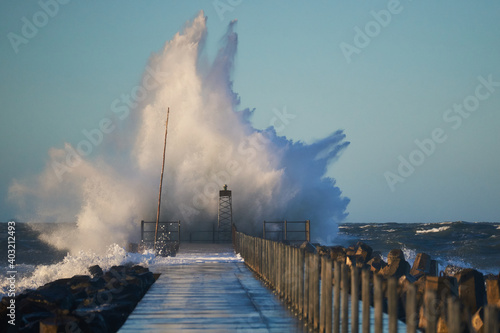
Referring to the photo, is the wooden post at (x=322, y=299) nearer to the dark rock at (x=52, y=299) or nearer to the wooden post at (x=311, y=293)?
the wooden post at (x=311, y=293)

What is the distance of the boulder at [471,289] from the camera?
10578 mm

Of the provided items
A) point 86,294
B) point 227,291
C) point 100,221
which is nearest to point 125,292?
point 86,294

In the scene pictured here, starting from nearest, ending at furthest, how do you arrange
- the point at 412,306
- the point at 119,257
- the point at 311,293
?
the point at 412,306 → the point at 311,293 → the point at 119,257

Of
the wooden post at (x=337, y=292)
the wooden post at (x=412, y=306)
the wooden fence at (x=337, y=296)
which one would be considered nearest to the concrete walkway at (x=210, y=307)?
the wooden fence at (x=337, y=296)

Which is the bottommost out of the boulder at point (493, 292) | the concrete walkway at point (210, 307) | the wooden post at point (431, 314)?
the concrete walkway at point (210, 307)

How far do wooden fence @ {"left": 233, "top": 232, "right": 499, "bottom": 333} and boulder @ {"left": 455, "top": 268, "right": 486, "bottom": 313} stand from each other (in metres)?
1.63

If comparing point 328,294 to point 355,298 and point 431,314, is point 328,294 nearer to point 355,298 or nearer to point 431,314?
point 355,298

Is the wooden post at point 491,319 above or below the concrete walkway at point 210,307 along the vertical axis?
above

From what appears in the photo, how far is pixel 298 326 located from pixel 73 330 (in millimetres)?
2666

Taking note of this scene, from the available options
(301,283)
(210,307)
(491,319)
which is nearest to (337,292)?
(301,283)

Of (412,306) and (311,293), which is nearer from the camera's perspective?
(412,306)

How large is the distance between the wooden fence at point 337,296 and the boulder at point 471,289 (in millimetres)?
1629

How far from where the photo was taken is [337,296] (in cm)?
562

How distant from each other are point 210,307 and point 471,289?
525 centimetres
